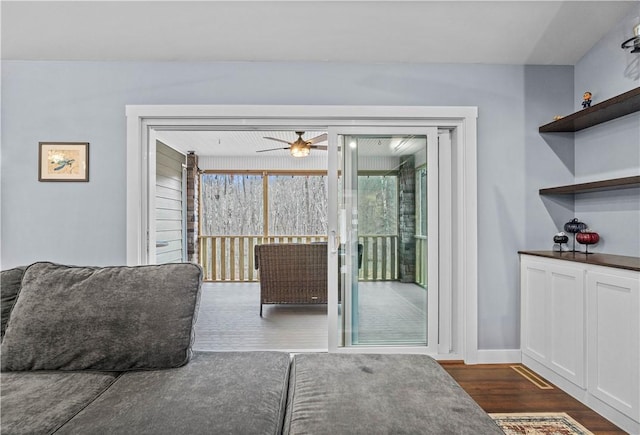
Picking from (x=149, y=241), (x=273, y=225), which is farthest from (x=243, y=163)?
(x=149, y=241)

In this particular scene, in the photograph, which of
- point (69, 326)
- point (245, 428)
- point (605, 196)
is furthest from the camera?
point (605, 196)

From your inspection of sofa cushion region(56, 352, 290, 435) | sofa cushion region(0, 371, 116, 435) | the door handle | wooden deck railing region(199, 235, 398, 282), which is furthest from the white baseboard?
wooden deck railing region(199, 235, 398, 282)

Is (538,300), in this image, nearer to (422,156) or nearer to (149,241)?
(422,156)

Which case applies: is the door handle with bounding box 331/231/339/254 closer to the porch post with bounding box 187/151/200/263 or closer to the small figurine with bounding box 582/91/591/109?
the small figurine with bounding box 582/91/591/109

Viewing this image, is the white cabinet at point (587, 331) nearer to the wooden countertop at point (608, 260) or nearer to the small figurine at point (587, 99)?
the wooden countertop at point (608, 260)

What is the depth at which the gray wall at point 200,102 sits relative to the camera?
10.1 ft

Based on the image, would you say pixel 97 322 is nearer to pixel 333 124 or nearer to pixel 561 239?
pixel 333 124

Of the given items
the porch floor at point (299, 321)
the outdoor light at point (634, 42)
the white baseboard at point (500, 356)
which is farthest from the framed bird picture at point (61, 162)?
the outdoor light at point (634, 42)

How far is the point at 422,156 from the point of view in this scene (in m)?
3.23

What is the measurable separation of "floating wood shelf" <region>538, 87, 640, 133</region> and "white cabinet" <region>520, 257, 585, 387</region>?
3.51 ft

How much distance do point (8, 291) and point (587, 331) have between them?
3178 mm

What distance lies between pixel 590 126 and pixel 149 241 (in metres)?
3.71

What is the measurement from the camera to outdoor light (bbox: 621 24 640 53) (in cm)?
243

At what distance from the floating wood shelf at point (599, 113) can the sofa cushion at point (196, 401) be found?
8.37ft
